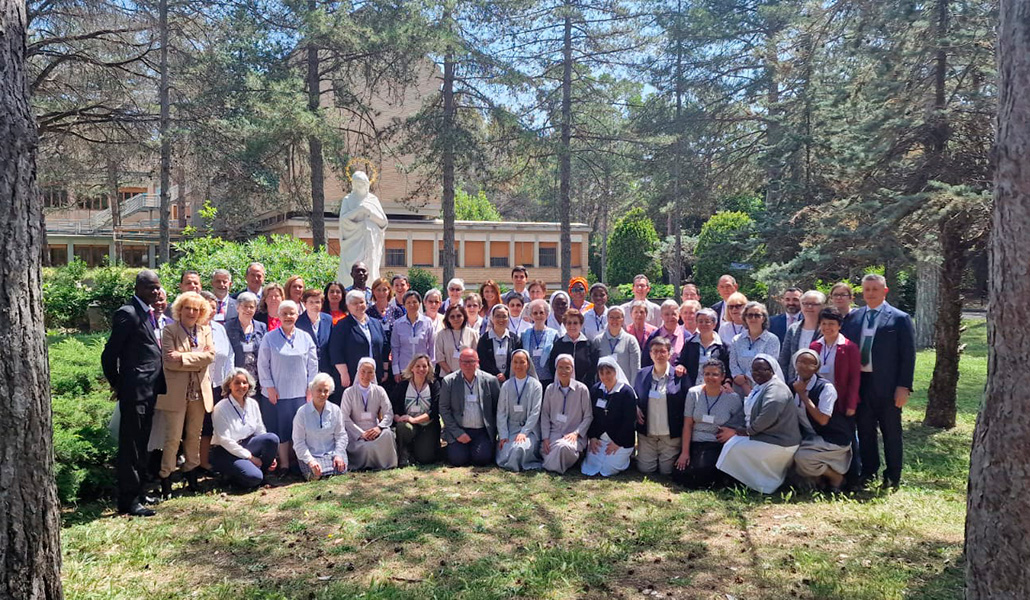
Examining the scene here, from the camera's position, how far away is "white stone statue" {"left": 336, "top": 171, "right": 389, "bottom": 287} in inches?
505

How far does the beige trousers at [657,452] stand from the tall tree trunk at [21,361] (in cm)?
514

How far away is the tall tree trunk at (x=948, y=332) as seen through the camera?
9484 millimetres

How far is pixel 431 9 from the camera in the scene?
19.1 m

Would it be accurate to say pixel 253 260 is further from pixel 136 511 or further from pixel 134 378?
pixel 136 511

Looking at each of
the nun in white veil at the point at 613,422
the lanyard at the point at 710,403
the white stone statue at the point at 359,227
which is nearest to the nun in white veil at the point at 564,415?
the nun in white veil at the point at 613,422

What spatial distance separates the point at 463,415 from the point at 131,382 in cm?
309

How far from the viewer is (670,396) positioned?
7.04 meters

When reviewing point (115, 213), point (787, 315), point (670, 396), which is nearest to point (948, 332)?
point (787, 315)

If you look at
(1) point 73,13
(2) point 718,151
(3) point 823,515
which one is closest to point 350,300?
(3) point 823,515

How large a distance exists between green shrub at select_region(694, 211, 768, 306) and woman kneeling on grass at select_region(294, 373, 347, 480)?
10066 millimetres

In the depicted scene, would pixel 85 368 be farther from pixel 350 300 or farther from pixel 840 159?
pixel 840 159

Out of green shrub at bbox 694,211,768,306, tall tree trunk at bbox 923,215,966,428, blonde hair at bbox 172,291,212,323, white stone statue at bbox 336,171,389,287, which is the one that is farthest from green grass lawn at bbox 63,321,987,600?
green shrub at bbox 694,211,768,306

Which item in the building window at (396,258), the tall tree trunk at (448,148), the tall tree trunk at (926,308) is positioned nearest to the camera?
the tall tree trunk at (926,308)

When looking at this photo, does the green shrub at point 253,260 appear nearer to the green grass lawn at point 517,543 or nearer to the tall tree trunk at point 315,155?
the tall tree trunk at point 315,155
